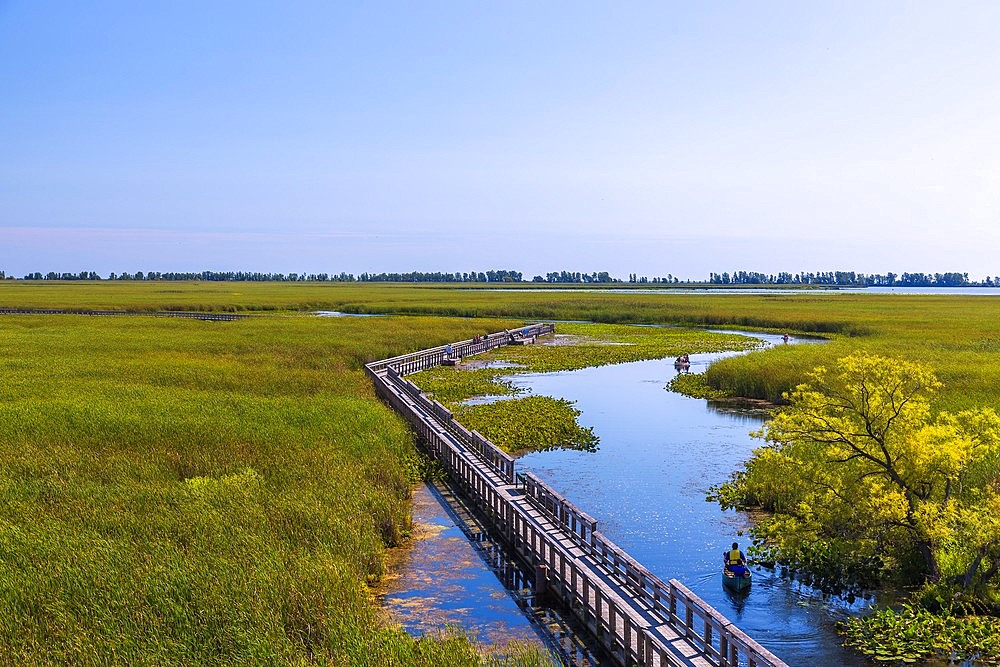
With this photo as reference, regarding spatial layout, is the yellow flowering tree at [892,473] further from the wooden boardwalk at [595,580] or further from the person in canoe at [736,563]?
the wooden boardwalk at [595,580]

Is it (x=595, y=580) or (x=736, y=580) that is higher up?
(x=595, y=580)

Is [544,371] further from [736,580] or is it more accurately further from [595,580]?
[595,580]

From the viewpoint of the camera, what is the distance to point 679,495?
917 inches

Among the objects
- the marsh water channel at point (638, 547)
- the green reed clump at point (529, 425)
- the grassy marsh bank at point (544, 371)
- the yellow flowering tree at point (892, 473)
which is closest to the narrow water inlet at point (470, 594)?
the marsh water channel at point (638, 547)

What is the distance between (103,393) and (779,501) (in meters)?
25.3

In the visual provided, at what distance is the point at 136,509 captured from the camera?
1717 centimetres

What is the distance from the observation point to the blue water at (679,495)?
1513cm

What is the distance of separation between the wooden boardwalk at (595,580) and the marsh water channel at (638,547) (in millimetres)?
653

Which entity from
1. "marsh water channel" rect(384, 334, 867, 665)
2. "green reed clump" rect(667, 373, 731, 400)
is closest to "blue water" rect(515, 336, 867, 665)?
"marsh water channel" rect(384, 334, 867, 665)

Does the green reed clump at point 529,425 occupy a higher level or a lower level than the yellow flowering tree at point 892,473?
lower

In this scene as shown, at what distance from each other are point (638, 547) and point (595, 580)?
15.8 feet

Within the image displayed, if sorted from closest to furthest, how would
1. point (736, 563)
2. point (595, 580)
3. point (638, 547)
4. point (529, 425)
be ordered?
point (595, 580) < point (736, 563) < point (638, 547) < point (529, 425)

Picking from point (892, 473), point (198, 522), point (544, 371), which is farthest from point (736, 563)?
point (544, 371)

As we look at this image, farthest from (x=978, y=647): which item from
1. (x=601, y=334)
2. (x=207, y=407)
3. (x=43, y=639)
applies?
(x=601, y=334)
